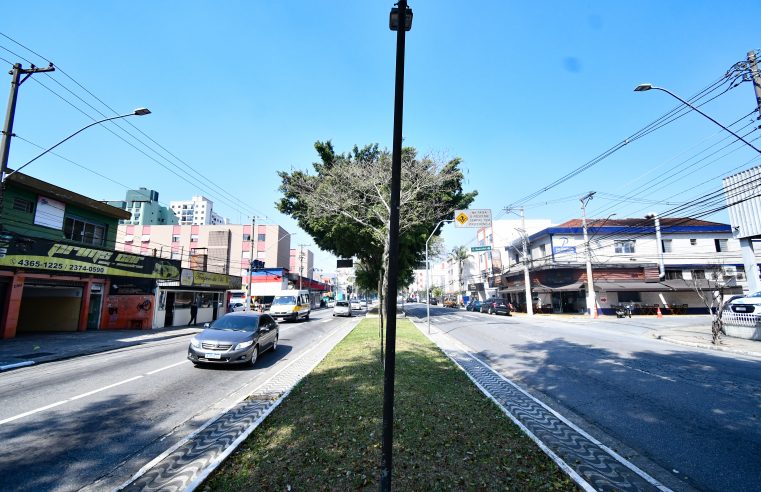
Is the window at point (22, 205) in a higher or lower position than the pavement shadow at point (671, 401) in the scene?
higher

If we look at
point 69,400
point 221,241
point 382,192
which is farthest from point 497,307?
point 221,241

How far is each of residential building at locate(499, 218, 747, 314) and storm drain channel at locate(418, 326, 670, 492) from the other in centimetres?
3041

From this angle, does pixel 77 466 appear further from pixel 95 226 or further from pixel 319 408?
pixel 95 226

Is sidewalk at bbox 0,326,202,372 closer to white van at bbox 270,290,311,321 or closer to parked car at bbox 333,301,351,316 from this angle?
white van at bbox 270,290,311,321

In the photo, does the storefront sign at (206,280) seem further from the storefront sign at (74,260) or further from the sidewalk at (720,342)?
the sidewalk at (720,342)

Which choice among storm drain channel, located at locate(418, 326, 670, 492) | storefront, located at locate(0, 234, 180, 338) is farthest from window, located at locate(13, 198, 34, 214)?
storm drain channel, located at locate(418, 326, 670, 492)

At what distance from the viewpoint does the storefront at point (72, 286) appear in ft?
51.7

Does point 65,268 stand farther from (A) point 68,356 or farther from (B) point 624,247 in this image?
(B) point 624,247

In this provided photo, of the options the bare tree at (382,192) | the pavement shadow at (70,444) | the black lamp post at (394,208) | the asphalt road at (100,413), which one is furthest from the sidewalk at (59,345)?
the black lamp post at (394,208)

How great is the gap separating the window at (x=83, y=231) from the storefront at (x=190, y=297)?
14.4ft

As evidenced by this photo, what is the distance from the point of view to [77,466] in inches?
173

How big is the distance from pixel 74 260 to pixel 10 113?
8940 mm

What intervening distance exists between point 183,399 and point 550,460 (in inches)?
275

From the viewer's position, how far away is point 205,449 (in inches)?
187
